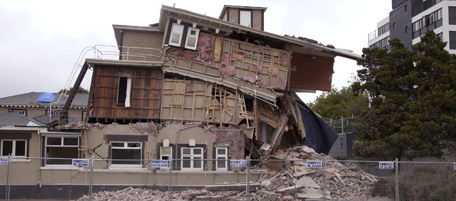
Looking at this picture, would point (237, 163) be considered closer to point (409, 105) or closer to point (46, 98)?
point (409, 105)

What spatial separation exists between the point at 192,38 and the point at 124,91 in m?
4.57

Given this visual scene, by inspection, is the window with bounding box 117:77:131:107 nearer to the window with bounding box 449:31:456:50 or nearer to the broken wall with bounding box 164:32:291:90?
the broken wall with bounding box 164:32:291:90

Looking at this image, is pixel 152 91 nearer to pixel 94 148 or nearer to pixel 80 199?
pixel 94 148

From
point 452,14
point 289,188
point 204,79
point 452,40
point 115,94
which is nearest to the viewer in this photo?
point 289,188

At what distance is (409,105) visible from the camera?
2239 centimetres

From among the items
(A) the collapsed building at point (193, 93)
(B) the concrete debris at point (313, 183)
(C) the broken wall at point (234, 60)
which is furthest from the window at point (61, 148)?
(B) the concrete debris at point (313, 183)

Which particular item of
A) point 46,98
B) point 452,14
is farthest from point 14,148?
point 452,14

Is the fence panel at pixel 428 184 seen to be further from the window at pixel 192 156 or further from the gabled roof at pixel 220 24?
the gabled roof at pixel 220 24

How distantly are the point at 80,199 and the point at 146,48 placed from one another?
8.92 meters

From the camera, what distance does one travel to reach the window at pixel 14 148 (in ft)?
71.1

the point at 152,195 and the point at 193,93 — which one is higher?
the point at 193,93

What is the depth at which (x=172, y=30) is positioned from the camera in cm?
2469

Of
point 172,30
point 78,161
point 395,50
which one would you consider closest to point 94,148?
point 78,161

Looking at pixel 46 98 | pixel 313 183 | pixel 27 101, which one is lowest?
pixel 313 183
